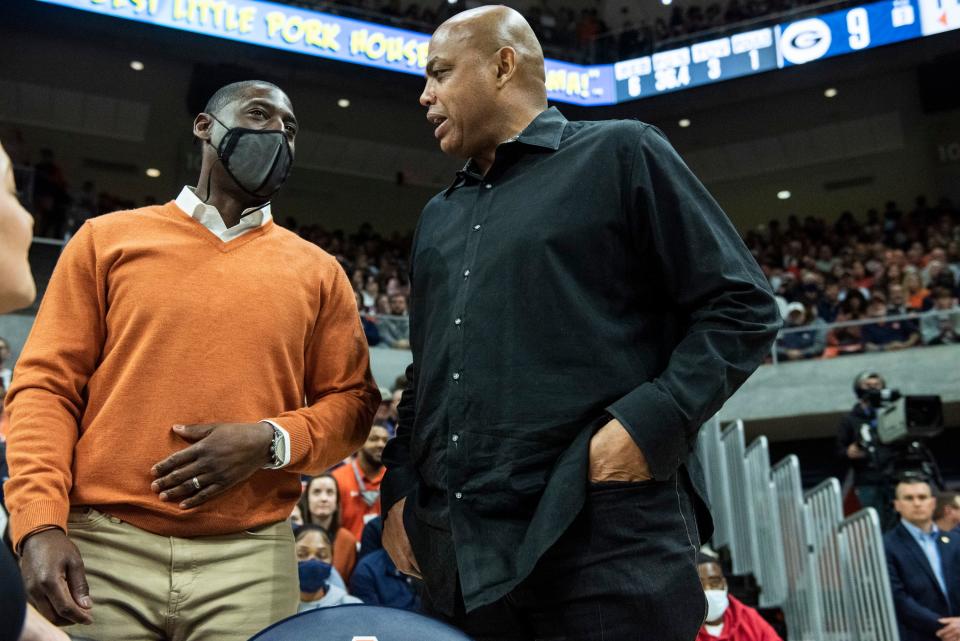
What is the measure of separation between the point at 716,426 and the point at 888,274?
620cm

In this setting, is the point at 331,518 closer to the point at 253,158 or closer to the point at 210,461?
the point at 253,158

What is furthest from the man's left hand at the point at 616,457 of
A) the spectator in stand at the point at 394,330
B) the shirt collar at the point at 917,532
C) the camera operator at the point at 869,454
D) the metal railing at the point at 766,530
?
the spectator in stand at the point at 394,330

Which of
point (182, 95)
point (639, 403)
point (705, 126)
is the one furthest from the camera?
point (705, 126)

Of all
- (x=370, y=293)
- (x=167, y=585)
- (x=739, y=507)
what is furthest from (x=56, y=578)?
(x=370, y=293)

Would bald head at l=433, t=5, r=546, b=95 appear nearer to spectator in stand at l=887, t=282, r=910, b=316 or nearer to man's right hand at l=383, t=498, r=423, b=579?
man's right hand at l=383, t=498, r=423, b=579

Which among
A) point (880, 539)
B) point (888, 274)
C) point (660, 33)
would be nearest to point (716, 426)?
point (880, 539)

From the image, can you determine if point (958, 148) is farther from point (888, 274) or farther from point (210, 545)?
point (210, 545)

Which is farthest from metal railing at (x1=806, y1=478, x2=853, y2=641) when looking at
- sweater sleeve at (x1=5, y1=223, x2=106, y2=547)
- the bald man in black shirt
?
sweater sleeve at (x1=5, y1=223, x2=106, y2=547)

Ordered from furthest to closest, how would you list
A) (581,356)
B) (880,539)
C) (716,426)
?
(716,426) → (880,539) → (581,356)

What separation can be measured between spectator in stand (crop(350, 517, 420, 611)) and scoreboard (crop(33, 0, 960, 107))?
9487 mm

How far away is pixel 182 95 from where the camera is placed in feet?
50.6

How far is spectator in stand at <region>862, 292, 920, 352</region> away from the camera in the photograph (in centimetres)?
1085

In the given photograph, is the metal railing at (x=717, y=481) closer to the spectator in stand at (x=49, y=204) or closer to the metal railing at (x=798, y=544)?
the metal railing at (x=798, y=544)

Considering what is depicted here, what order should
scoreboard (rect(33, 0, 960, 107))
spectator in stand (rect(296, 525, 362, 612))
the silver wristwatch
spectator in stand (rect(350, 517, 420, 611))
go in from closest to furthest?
the silver wristwatch → spectator in stand (rect(296, 525, 362, 612)) → spectator in stand (rect(350, 517, 420, 611)) → scoreboard (rect(33, 0, 960, 107))
